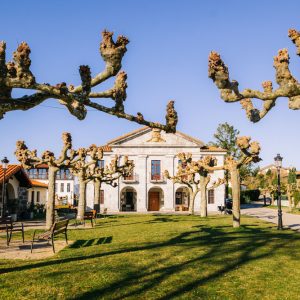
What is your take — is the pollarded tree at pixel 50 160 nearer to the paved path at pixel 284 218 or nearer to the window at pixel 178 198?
the paved path at pixel 284 218

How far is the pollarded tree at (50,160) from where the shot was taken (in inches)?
668

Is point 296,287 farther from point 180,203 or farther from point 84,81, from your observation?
point 180,203

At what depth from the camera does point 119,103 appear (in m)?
9.03

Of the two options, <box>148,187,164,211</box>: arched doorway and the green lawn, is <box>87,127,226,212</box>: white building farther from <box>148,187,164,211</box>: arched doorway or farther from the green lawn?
the green lawn

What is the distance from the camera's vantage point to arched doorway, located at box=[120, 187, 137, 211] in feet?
153

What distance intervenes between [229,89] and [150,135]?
3954cm

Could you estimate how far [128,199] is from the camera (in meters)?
48.3

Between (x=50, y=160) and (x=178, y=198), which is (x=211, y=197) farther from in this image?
(x=50, y=160)

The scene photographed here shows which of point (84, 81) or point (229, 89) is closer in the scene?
point (229, 89)

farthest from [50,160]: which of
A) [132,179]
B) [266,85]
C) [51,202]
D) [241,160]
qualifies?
[132,179]

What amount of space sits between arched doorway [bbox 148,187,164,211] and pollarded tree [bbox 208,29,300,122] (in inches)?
1551

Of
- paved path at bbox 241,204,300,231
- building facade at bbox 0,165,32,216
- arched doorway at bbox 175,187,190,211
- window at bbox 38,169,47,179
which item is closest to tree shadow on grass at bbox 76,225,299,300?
paved path at bbox 241,204,300,231

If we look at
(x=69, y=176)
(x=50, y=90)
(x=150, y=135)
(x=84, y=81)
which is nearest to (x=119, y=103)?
(x=84, y=81)

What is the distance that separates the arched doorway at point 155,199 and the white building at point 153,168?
138 mm
